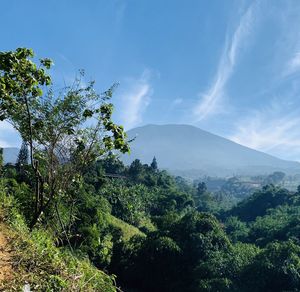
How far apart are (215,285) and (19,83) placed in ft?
45.4

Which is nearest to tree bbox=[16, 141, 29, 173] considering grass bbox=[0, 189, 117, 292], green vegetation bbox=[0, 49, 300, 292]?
green vegetation bbox=[0, 49, 300, 292]

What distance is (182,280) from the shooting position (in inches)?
820

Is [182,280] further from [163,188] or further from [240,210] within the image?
[240,210]

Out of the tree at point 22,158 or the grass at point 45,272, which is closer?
the grass at point 45,272

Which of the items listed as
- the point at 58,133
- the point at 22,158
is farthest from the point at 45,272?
the point at 22,158

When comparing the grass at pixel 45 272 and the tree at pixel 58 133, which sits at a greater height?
the tree at pixel 58 133

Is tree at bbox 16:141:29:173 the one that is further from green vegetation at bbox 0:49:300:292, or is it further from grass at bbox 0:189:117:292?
grass at bbox 0:189:117:292

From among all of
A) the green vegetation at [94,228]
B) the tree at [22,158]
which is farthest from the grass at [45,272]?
the tree at [22,158]

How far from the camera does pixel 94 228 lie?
18828 mm

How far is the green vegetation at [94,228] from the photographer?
16.5 feet

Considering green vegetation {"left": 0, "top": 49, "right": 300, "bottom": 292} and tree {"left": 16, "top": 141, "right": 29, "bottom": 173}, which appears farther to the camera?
tree {"left": 16, "top": 141, "right": 29, "bottom": 173}

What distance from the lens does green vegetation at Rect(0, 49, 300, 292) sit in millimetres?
5039

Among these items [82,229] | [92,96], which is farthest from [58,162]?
[82,229]

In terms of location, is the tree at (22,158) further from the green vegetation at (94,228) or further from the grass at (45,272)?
the grass at (45,272)
